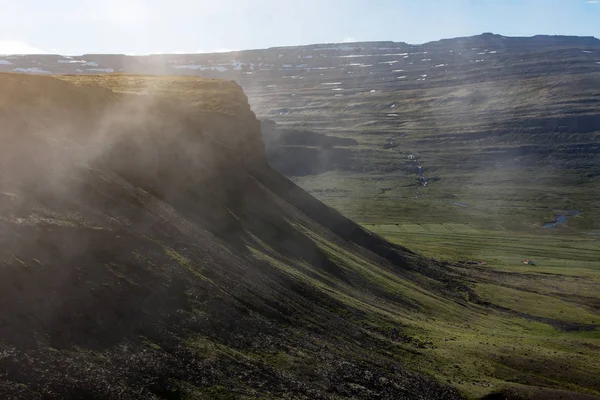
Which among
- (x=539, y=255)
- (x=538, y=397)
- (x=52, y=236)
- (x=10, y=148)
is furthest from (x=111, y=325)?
(x=539, y=255)

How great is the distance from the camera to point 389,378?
5466cm

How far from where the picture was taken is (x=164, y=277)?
5272 centimetres

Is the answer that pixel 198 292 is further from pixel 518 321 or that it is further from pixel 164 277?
pixel 518 321

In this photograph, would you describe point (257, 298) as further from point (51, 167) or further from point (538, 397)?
point (538, 397)

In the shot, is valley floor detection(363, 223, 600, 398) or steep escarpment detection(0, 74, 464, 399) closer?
steep escarpment detection(0, 74, 464, 399)

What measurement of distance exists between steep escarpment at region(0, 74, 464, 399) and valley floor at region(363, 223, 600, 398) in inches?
195

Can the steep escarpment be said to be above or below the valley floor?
above

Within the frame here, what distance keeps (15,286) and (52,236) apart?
775 cm

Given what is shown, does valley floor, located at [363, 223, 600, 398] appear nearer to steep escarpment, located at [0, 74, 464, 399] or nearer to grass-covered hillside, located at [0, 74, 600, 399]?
grass-covered hillside, located at [0, 74, 600, 399]

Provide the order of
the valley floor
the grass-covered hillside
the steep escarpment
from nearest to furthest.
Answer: the steep escarpment
the grass-covered hillside
the valley floor

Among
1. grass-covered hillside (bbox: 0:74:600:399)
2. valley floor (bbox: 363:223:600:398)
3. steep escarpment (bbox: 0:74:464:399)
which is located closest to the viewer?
steep escarpment (bbox: 0:74:464:399)

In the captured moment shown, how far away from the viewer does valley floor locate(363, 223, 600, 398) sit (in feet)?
217

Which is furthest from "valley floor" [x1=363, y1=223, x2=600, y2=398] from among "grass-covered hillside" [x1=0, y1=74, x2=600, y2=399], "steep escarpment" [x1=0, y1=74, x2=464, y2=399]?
"steep escarpment" [x1=0, y1=74, x2=464, y2=399]

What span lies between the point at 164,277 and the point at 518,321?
73.9 meters
